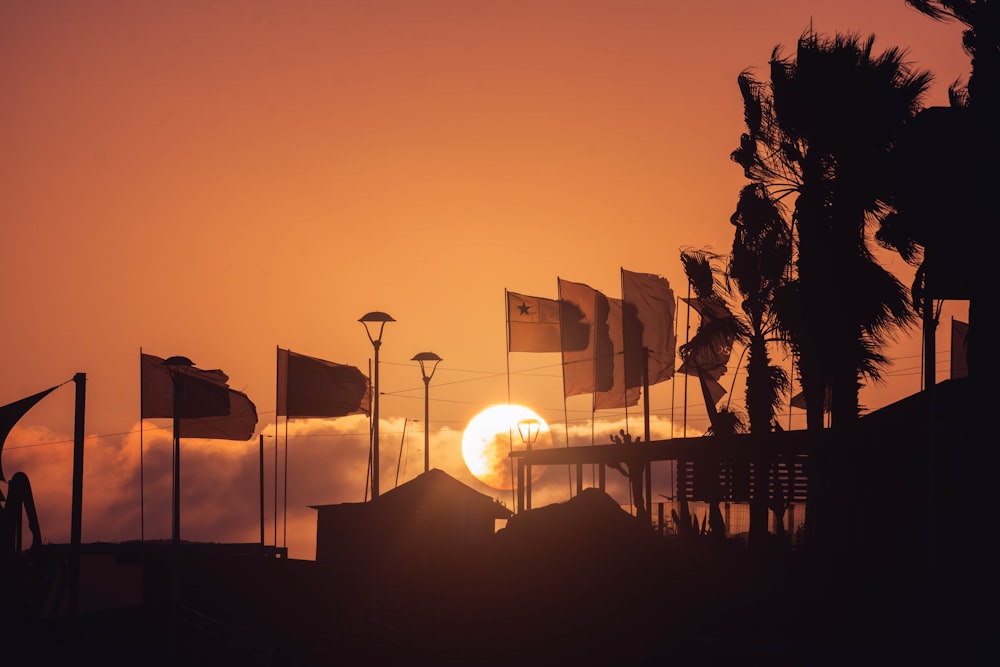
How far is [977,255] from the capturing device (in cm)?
1753

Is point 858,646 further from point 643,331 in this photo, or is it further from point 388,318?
point 643,331

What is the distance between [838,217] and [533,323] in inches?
736

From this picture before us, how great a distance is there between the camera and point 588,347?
163ft

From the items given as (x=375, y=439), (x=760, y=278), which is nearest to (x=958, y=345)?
(x=760, y=278)

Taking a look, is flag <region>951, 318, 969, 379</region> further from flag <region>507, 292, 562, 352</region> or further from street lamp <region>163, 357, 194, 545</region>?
street lamp <region>163, 357, 194, 545</region>

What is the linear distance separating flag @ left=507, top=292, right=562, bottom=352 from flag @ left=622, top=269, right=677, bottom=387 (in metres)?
2.89

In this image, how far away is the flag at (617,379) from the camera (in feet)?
161

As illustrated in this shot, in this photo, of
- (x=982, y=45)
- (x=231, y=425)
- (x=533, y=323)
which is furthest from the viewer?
(x=231, y=425)

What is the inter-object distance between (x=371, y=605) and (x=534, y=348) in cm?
1792

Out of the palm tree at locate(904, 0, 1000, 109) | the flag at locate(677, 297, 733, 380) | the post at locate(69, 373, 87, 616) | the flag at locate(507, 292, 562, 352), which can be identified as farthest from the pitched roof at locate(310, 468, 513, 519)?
the palm tree at locate(904, 0, 1000, 109)

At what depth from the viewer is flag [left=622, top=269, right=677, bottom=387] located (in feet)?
161

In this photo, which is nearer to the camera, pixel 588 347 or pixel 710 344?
pixel 710 344

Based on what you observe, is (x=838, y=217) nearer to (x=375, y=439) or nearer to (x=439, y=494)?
(x=375, y=439)

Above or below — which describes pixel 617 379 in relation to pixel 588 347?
below
